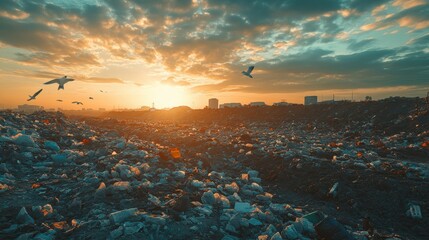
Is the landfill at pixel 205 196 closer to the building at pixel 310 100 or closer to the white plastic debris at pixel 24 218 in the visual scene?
the white plastic debris at pixel 24 218

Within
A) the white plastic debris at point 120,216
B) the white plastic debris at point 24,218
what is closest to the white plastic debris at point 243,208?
the white plastic debris at point 120,216

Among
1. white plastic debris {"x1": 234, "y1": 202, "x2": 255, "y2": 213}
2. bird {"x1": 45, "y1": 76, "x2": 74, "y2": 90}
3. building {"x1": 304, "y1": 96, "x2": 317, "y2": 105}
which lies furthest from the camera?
building {"x1": 304, "y1": 96, "x2": 317, "y2": 105}

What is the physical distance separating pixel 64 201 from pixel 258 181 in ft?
12.5

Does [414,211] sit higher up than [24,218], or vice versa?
[24,218]

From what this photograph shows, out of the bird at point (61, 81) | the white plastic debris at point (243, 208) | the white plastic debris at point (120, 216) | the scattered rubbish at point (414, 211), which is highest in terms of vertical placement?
the bird at point (61, 81)

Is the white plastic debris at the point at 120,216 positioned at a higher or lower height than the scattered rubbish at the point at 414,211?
higher

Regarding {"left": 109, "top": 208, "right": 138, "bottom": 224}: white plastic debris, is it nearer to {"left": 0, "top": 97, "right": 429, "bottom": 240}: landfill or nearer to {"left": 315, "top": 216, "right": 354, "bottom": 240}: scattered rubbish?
{"left": 0, "top": 97, "right": 429, "bottom": 240}: landfill

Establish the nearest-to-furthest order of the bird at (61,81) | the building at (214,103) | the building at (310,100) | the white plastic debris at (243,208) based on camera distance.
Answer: the white plastic debris at (243,208) < the bird at (61,81) < the building at (310,100) < the building at (214,103)

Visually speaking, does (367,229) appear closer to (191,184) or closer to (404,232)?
(404,232)

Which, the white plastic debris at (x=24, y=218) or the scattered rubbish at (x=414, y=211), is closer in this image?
the white plastic debris at (x=24, y=218)

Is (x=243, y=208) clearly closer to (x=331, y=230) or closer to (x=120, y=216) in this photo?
(x=331, y=230)

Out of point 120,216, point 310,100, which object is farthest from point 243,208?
point 310,100

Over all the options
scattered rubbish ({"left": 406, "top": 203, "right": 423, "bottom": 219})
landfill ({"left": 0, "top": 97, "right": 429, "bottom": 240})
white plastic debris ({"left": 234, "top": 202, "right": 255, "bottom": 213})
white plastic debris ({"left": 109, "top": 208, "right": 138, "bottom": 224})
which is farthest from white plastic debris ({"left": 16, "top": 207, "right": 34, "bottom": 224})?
scattered rubbish ({"left": 406, "top": 203, "right": 423, "bottom": 219})

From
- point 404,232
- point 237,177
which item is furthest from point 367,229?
point 237,177
